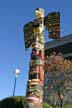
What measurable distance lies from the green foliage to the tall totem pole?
11.7 meters

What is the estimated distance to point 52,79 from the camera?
59.6 m

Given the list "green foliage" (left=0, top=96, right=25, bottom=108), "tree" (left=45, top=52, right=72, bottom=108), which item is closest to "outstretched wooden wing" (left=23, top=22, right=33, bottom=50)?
"green foliage" (left=0, top=96, right=25, bottom=108)

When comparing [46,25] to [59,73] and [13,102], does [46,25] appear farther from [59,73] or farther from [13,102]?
[59,73]

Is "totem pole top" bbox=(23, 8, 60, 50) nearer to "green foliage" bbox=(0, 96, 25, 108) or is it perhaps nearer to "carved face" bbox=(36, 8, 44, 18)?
"carved face" bbox=(36, 8, 44, 18)

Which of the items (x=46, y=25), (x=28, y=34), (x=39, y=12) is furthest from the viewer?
(x=39, y=12)

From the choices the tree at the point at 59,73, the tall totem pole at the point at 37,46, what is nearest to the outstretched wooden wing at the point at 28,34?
the tall totem pole at the point at 37,46

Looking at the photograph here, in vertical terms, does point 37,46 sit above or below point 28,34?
below

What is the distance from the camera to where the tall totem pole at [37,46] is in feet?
86.1

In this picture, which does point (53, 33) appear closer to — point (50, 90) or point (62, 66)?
point (62, 66)

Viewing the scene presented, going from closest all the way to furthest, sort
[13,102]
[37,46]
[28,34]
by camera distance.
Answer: [37,46] < [28,34] < [13,102]

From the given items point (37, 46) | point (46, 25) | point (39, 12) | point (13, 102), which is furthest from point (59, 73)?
point (37, 46)

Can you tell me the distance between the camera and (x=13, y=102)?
40.0 m

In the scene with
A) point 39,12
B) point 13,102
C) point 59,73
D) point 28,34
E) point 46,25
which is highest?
point 39,12

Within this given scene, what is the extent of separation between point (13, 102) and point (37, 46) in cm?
1344
